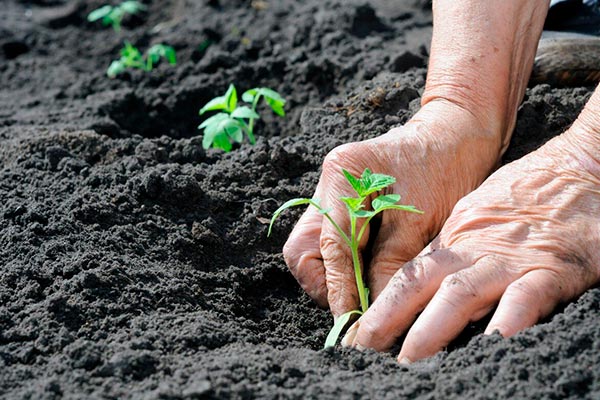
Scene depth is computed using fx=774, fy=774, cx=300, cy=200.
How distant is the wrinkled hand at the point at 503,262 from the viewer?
2.20 metres

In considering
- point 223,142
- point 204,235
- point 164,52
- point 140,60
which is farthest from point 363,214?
point 140,60

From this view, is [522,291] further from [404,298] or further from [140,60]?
[140,60]

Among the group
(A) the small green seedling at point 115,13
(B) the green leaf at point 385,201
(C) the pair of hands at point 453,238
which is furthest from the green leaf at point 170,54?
(B) the green leaf at point 385,201

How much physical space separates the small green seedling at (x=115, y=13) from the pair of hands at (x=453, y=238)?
3.18 metres

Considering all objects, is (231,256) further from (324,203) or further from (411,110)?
(411,110)

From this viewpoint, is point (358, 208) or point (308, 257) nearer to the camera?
point (358, 208)

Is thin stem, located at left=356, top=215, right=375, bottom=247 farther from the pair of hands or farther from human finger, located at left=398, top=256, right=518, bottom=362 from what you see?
human finger, located at left=398, top=256, right=518, bottom=362

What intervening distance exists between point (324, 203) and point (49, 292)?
3.11 feet

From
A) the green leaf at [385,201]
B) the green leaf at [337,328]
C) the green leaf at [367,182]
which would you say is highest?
the green leaf at [367,182]

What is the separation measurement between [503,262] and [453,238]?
0.67 ft

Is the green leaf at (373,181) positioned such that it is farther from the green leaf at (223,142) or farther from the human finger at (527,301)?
the green leaf at (223,142)

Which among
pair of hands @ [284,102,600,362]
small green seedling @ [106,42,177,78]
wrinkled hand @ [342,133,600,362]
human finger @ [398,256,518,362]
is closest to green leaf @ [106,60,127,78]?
small green seedling @ [106,42,177,78]

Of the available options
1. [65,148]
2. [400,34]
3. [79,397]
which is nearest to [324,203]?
[79,397]

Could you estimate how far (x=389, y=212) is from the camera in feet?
8.71
